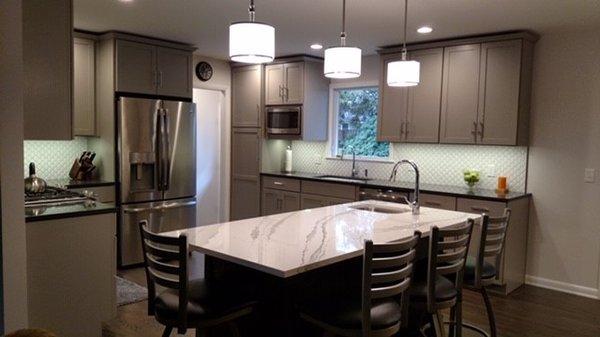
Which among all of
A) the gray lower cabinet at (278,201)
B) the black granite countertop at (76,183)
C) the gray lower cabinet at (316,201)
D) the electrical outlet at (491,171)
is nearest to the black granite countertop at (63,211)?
the black granite countertop at (76,183)

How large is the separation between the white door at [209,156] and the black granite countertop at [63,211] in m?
3.16

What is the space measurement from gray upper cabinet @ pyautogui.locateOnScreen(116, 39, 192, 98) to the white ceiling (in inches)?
8.9

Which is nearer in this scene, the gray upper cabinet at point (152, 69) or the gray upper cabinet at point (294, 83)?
the gray upper cabinet at point (152, 69)

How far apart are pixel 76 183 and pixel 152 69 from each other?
1475mm

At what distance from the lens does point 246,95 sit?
639cm

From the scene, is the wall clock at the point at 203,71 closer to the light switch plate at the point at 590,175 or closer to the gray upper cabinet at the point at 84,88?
the gray upper cabinet at the point at 84,88

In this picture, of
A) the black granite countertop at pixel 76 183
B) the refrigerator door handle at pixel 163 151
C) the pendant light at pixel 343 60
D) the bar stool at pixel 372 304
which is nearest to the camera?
the bar stool at pixel 372 304

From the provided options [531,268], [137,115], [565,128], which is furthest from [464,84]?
[137,115]

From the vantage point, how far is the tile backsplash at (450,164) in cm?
471

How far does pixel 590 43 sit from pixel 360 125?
2587 mm

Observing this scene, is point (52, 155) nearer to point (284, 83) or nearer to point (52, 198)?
point (52, 198)

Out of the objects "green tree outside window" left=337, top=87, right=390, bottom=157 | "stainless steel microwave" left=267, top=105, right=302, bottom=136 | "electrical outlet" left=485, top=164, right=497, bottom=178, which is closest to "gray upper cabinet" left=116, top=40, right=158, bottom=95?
"stainless steel microwave" left=267, top=105, right=302, bottom=136

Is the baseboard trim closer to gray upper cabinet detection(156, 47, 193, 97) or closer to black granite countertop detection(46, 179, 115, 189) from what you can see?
gray upper cabinet detection(156, 47, 193, 97)

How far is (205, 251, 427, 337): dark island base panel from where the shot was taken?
225cm
